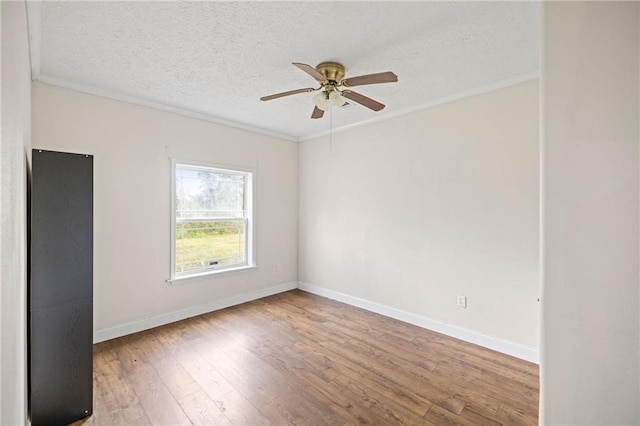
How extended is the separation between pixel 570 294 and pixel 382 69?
2.26m

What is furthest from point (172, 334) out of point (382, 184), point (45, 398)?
point (382, 184)

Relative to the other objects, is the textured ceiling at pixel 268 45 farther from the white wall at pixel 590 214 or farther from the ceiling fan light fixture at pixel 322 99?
the white wall at pixel 590 214

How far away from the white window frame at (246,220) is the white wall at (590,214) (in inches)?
138

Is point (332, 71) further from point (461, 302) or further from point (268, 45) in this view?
point (461, 302)

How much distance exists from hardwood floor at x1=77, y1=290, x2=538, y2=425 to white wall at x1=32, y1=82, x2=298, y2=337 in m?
0.38

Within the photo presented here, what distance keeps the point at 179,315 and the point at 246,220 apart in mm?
1509

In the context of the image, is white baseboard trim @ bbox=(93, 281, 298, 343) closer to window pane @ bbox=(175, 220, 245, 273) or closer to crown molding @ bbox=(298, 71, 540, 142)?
window pane @ bbox=(175, 220, 245, 273)

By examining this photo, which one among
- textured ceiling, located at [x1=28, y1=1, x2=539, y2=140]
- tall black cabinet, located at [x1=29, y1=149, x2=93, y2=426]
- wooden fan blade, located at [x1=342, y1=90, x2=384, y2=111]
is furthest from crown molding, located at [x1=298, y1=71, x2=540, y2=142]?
tall black cabinet, located at [x1=29, y1=149, x2=93, y2=426]

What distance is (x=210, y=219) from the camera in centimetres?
377

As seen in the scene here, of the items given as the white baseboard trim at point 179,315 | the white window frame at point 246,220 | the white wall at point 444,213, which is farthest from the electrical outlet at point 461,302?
the white window frame at point 246,220

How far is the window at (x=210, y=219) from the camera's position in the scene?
3.48 m

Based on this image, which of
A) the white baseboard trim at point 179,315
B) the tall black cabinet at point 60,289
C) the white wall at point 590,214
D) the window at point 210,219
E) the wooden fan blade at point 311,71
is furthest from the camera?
the window at point 210,219

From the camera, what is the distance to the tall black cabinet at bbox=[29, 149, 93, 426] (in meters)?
1.64

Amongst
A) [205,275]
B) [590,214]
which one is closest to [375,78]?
[590,214]
